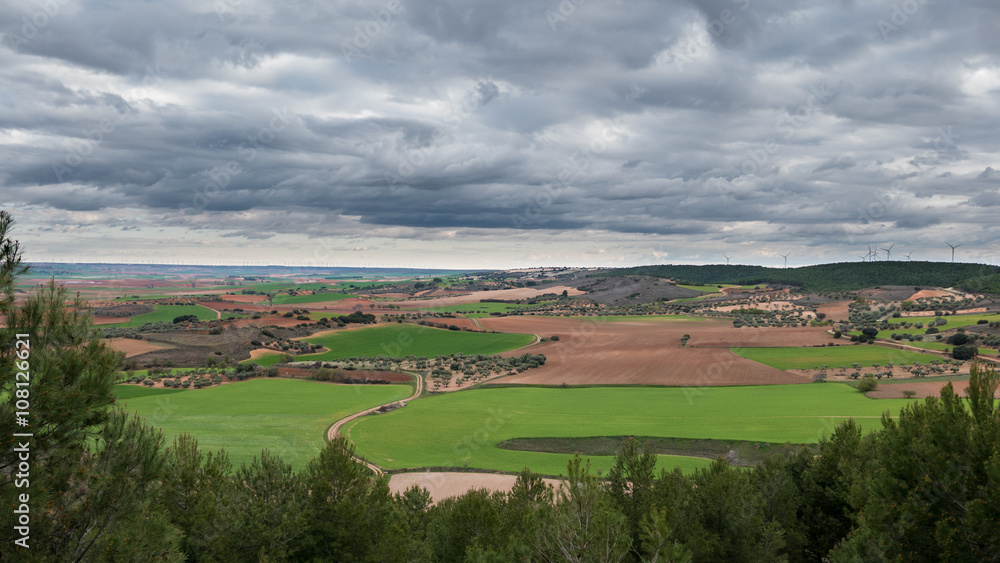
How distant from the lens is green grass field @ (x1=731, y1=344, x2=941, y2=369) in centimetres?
7025

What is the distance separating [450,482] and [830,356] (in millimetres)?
67449

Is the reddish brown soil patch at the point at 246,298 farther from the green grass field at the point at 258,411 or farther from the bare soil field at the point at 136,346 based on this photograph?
the green grass field at the point at 258,411

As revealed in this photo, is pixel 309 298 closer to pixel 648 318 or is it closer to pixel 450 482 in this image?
pixel 648 318

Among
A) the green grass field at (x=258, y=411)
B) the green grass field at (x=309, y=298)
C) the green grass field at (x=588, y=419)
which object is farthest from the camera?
the green grass field at (x=309, y=298)

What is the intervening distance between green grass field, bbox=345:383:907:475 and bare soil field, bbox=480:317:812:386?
5.03 m

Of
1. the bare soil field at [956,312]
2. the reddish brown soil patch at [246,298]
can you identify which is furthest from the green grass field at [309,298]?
the bare soil field at [956,312]

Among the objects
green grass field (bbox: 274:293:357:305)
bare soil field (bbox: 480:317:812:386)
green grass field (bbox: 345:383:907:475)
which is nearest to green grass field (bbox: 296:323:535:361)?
bare soil field (bbox: 480:317:812:386)

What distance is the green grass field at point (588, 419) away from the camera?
35250mm

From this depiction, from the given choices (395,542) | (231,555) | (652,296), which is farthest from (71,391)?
(652,296)

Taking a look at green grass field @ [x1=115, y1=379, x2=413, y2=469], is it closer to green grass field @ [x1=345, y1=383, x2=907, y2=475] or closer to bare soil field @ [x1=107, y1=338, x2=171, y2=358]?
green grass field @ [x1=345, y1=383, x2=907, y2=475]

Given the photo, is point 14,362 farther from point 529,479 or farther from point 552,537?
point 529,479

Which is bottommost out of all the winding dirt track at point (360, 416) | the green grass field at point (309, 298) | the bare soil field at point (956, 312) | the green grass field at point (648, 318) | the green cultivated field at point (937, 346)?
the winding dirt track at point (360, 416)

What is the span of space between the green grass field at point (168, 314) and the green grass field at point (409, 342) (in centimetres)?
3645

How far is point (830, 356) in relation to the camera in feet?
247
